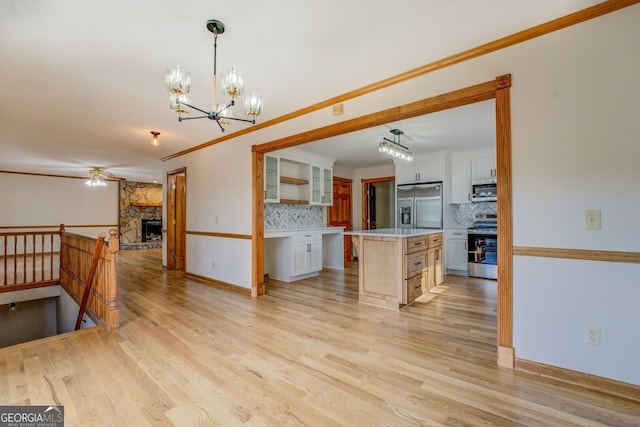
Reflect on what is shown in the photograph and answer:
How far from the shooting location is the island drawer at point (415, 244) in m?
3.57

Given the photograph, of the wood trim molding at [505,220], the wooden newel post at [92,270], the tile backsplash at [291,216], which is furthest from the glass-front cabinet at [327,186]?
the wood trim molding at [505,220]

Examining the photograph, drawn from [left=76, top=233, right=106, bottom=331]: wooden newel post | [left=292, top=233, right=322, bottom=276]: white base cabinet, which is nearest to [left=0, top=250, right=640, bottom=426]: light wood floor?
[left=76, top=233, right=106, bottom=331]: wooden newel post

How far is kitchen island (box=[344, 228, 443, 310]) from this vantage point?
3492 mm

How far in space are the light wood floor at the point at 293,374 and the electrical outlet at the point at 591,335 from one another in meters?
0.32

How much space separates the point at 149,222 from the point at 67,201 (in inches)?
93.2

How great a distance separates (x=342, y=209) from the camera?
7.32 m

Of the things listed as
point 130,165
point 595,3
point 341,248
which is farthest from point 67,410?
point 130,165

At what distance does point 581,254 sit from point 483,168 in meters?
4.02

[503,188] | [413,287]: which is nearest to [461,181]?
[413,287]

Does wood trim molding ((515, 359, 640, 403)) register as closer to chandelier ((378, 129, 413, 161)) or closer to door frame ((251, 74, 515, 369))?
door frame ((251, 74, 515, 369))

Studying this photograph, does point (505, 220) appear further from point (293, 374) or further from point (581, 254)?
point (293, 374)

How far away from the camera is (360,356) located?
2.31m

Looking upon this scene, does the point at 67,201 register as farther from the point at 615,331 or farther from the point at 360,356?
the point at 615,331

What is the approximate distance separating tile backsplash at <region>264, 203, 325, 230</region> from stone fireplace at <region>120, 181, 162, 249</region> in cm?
710
